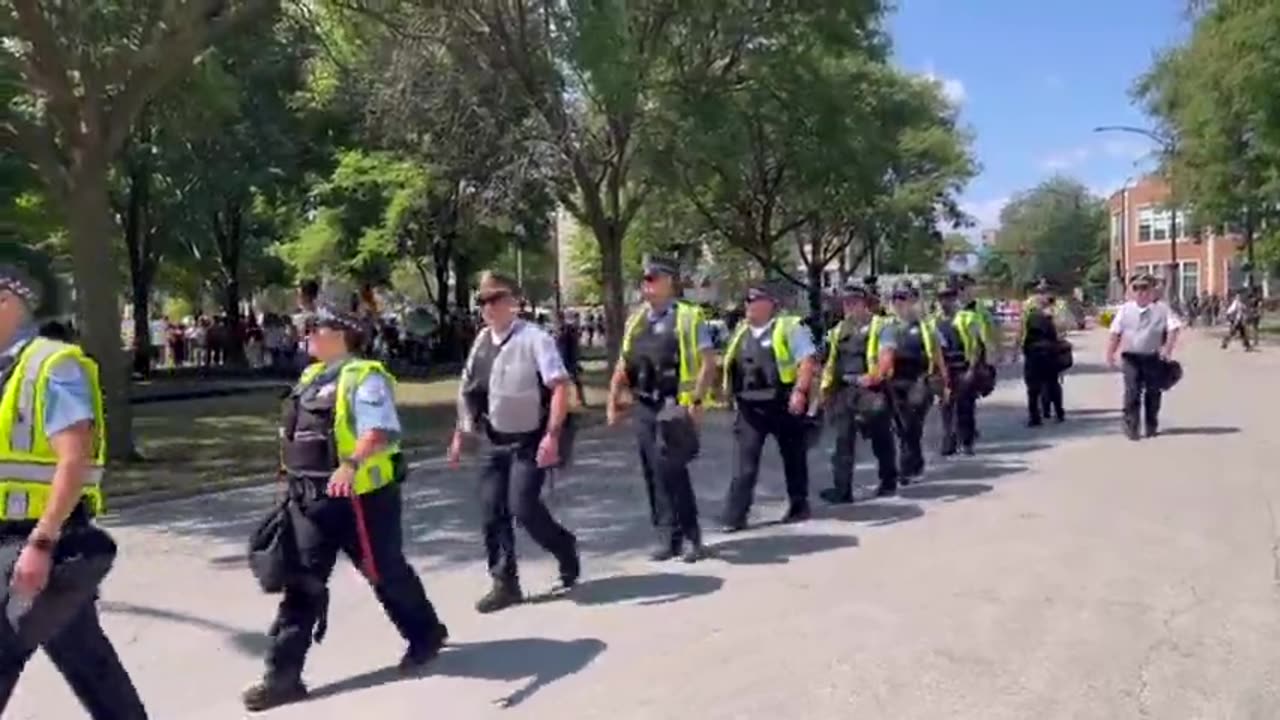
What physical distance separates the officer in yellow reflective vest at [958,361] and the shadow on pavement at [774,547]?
4936 millimetres

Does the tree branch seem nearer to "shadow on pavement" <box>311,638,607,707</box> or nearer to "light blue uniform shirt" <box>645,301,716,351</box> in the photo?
"light blue uniform shirt" <box>645,301,716,351</box>

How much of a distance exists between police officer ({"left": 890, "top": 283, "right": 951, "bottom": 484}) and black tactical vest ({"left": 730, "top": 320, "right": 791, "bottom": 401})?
7.69 ft

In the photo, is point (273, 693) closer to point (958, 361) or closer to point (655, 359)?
point (655, 359)

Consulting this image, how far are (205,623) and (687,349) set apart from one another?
303 cm

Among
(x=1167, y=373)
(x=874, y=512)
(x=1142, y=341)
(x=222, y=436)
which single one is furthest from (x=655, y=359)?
(x=222, y=436)

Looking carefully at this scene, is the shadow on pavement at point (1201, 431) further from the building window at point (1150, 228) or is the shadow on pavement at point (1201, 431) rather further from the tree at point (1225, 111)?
the building window at point (1150, 228)

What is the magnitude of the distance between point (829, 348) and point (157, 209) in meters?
27.8

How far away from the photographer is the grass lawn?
14.5m

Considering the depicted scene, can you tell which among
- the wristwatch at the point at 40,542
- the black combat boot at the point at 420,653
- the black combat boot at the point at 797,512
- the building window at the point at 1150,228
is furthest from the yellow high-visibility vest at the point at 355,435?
the building window at the point at 1150,228

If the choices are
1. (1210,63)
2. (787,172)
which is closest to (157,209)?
(787,172)

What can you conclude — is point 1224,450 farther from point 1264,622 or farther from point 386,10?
point 386,10

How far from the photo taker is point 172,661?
23.3 feet

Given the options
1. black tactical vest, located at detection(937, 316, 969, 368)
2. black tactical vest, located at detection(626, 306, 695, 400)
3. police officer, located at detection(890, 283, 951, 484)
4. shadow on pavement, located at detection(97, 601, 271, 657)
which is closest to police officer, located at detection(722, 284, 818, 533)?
black tactical vest, located at detection(626, 306, 695, 400)

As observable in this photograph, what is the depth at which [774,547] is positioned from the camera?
30.0 feet
